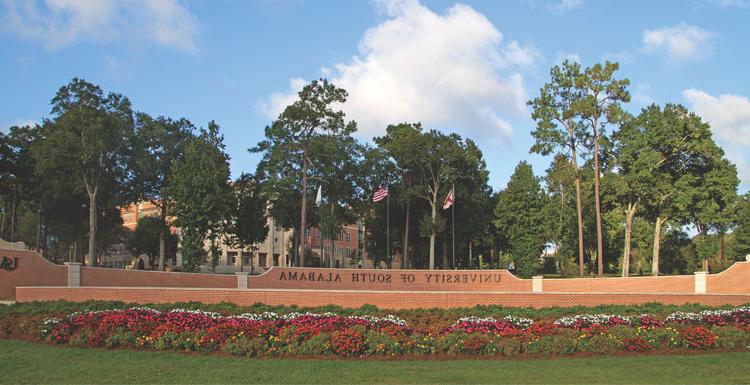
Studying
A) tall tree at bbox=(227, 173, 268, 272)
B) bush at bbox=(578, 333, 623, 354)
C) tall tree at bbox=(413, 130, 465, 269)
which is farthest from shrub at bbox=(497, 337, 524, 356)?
tall tree at bbox=(227, 173, 268, 272)

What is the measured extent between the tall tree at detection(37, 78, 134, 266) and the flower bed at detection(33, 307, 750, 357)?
31.1 metres

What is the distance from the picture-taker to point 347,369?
1133 centimetres

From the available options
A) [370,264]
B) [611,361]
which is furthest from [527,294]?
[370,264]

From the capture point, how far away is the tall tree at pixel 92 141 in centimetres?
4250

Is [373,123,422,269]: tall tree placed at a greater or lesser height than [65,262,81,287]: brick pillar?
greater

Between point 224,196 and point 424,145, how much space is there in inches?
673

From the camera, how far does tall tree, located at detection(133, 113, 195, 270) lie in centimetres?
4762

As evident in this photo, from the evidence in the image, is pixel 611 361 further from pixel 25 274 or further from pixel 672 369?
pixel 25 274

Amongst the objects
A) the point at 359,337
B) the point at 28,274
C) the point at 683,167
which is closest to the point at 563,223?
the point at 683,167

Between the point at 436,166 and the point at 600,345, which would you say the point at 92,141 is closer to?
the point at 436,166

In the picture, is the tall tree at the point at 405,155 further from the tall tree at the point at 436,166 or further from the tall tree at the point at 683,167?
the tall tree at the point at 683,167

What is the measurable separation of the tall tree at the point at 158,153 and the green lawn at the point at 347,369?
3623cm

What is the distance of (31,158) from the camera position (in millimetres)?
46906

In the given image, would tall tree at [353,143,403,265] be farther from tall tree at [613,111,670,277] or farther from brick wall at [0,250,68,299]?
brick wall at [0,250,68,299]
